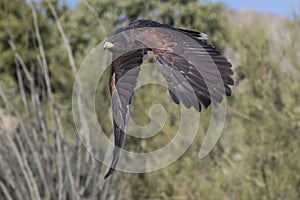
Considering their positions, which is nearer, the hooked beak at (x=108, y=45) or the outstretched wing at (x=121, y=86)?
the outstretched wing at (x=121, y=86)

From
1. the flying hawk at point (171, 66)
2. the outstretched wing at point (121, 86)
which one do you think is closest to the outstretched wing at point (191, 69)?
the flying hawk at point (171, 66)

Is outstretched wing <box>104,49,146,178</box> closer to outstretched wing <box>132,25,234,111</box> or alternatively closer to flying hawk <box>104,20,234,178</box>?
flying hawk <box>104,20,234,178</box>

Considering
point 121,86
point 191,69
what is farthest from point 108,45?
point 191,69

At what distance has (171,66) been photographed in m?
1.86

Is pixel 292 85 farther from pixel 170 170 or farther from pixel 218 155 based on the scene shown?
pixel 170 170

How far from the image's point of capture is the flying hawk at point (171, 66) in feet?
5.96

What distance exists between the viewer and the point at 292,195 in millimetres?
4531

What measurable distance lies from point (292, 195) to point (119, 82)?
2883 mm

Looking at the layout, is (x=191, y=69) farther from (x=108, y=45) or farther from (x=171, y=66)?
(x=108, y=45)

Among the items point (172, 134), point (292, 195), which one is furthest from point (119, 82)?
point (172, 134)

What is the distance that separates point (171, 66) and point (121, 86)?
190 mm

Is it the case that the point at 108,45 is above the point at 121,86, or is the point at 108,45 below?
above

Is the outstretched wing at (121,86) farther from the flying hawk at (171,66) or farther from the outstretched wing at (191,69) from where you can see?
the outstretched wing at (191,69)

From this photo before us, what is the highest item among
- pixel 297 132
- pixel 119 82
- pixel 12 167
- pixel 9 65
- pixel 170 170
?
pixel 119 82
